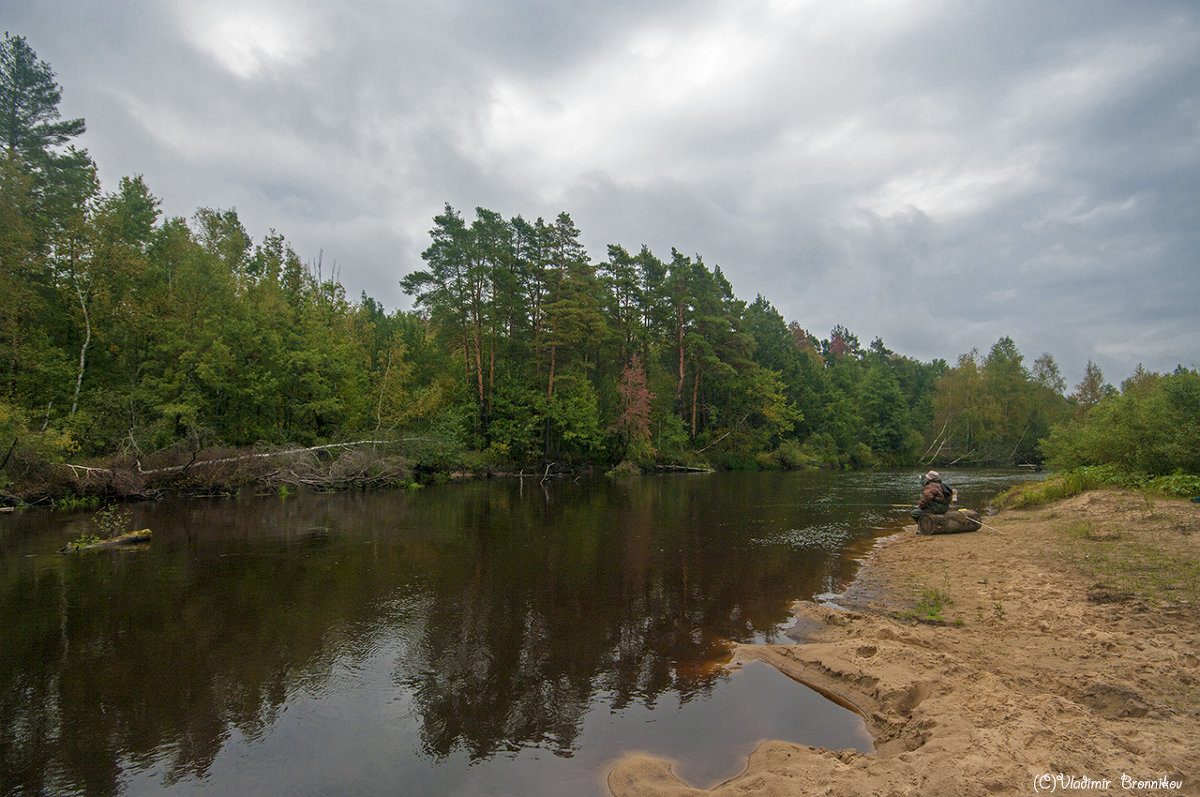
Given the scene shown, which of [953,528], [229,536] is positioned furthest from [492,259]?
[953,528]

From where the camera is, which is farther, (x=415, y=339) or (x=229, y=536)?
(x=415, y=339)

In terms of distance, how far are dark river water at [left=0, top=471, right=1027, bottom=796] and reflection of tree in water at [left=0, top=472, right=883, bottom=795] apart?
32 millimetres

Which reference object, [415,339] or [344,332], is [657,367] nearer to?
[415,339]

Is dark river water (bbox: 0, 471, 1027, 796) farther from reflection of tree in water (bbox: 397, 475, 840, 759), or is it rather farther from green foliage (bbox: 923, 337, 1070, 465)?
green foliage (bbox: 923, 337, 1070, 465)

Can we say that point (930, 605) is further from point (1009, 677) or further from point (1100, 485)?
point (1100, 485)

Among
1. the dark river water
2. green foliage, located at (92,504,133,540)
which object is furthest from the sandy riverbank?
green foliage, located at (92,504,133,540)

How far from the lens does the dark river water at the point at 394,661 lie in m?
4.75

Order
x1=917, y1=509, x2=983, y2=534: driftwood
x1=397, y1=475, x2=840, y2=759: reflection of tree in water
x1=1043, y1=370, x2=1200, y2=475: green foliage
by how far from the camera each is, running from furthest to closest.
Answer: x1=1043, y1=370, x2=1200, y2=475: green foliage, x1=917, y1=509, x2=983, y2=534: driftwood, x1=397, y1=475, x2=840, y2=759: reflection of tree in water

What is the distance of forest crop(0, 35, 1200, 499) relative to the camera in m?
23.2

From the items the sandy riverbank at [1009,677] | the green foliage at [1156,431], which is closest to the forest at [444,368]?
the green foliage at [1156,431]

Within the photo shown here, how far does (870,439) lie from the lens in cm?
6284

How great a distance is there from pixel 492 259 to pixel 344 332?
448 inches

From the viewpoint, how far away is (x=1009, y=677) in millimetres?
5402

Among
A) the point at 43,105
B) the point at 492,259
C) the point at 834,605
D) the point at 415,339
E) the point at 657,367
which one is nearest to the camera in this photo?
the point at 834,605
